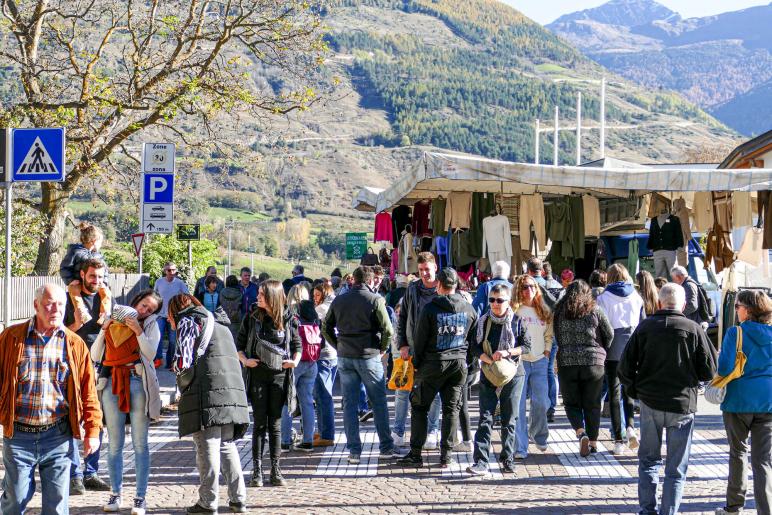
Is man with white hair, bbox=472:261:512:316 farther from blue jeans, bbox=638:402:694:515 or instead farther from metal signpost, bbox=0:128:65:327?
metal signpost, bbox=0:128:65:327

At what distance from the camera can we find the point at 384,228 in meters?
21.4

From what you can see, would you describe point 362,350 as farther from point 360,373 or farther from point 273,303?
point 273,303

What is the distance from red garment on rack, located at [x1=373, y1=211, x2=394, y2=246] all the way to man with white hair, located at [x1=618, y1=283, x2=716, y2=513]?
514 inches

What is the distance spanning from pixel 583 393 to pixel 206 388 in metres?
4.45

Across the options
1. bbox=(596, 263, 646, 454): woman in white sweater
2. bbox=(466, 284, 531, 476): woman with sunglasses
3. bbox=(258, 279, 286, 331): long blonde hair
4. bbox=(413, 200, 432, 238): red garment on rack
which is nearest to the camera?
bbox=(258, 279, 286, 331): long blonde hair

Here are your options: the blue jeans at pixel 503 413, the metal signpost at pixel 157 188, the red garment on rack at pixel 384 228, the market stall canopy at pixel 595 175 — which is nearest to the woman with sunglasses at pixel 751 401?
the blue jeans at pixel 503 413

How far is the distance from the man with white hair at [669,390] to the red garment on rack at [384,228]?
13059mm

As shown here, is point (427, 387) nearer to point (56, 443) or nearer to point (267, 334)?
point (267, 334)

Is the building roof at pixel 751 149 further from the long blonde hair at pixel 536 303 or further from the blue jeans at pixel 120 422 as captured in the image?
the blue jeans at pixel 120 422

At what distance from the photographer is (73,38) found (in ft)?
74.2

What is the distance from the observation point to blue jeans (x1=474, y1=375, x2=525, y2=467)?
9.87 m

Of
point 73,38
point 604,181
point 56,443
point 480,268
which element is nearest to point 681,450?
point 56,443

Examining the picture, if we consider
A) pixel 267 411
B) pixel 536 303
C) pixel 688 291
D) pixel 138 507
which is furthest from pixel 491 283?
pixel 138 507

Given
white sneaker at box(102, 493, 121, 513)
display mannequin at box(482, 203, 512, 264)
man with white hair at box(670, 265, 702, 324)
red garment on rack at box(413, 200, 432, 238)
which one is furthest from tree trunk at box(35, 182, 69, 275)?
white sneaker at box(102, 493, 121, 513)
